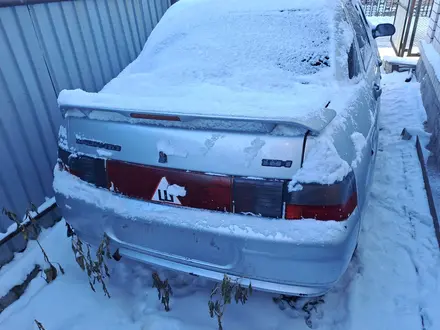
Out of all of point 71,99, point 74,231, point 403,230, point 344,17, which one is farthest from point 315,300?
point 344,17

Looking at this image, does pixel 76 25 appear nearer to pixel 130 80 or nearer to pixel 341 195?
pixel 130 80

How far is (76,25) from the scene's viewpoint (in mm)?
Answer: 3066

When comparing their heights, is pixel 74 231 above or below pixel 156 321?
above

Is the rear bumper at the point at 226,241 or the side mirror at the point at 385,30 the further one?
the side mirror at the point at 385,30

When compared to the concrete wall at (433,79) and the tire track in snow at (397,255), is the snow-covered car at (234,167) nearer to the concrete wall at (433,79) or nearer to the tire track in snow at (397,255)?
the tire track in snow at (397,255)

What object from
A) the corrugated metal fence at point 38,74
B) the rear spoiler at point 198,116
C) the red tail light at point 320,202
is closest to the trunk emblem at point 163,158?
the rear spoiler at point 198,116

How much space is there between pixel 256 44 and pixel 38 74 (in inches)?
68.4

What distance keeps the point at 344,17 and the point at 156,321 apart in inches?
97.0

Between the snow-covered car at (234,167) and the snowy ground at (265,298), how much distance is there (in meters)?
0.38

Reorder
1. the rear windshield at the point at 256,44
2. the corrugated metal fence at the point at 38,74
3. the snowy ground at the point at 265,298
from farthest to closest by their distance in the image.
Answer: the corrugated metal fence at the point at 38,74
the rear windshield at the point at 256,44
the snowy ground at the point at 265,298

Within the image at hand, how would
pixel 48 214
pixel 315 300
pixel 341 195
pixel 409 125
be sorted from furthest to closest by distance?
pixel 409 125, pixel 48 214, pixel 315 300, pixel 341 195

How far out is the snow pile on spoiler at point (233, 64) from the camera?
1727mm

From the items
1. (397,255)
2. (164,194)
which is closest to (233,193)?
(164,194)

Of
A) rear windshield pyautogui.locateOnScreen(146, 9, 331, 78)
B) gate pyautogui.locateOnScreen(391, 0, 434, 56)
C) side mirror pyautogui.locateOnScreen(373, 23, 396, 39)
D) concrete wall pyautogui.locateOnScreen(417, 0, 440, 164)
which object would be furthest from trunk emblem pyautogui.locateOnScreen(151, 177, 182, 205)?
gate pyautogui.locateOnScreen(391, 0, 434, 56)
